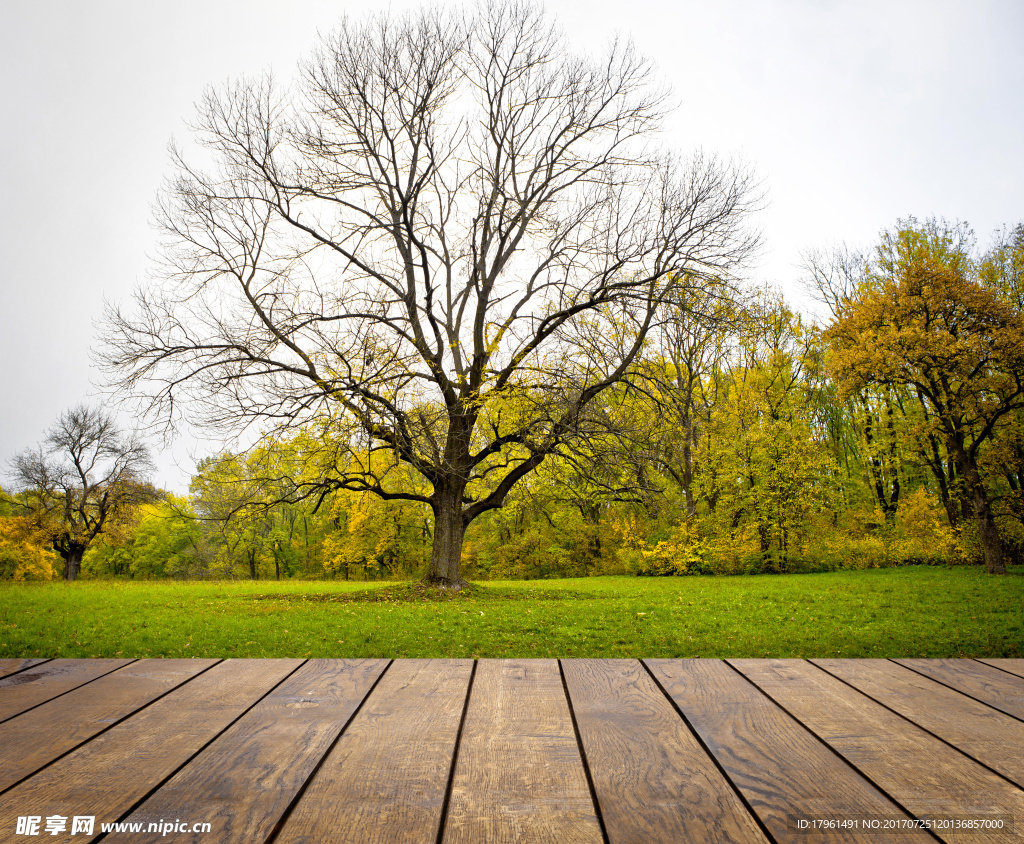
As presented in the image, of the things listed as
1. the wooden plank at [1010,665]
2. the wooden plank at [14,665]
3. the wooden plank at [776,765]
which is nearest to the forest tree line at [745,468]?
the wooden plank at [14,665]

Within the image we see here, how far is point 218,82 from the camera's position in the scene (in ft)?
46.0

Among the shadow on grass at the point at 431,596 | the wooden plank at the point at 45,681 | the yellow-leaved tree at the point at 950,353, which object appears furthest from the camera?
the yellow-leaved tree at the point at 950,353

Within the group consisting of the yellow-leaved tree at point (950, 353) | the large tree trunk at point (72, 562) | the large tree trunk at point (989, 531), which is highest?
the yellow-leaved tree at point (950, 353)

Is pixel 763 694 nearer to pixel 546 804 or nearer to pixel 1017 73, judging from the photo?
pixel 546 804

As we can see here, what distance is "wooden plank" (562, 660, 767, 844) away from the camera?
1.09 m

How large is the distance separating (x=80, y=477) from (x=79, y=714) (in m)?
40.0

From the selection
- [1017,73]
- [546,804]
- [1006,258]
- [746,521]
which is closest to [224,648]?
[546,804]

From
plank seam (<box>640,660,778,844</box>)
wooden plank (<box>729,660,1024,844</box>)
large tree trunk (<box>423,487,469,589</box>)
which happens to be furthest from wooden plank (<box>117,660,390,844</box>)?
large tree trunk (<box>423,487,469,589</box>)

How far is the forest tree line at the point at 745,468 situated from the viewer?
1511 centimetres

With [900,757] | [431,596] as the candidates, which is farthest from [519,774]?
[431,596]

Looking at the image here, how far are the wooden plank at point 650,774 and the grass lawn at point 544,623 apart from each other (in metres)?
6.73

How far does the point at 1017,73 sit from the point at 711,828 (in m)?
3.15

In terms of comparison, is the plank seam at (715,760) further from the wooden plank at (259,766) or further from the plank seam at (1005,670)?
the plank seam at (1005,670)

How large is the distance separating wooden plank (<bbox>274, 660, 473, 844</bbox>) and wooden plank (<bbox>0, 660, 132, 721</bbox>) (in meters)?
1.08
